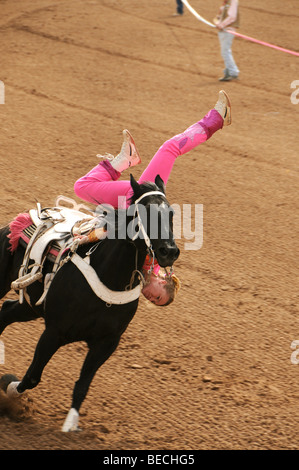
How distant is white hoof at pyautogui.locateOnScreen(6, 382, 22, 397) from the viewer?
205 inches

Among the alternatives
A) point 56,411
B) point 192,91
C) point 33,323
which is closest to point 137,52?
point 192,91

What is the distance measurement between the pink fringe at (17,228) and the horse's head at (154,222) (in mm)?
1367

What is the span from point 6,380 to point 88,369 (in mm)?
757

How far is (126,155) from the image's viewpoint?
5.07m

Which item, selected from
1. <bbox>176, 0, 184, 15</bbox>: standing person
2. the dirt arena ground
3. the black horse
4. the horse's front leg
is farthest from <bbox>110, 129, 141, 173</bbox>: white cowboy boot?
<bbox>176, 0, 184, 15</bbox>: standing person

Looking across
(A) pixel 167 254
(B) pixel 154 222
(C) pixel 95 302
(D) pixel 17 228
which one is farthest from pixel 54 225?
(A) pixel 167 254

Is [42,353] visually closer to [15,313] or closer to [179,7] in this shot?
[15,313]

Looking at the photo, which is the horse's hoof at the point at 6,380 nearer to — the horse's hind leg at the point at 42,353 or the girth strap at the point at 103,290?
the horse's hind leg at the point at 42,353

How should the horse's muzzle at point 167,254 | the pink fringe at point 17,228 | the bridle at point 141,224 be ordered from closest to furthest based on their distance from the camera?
the horse's muzzle at point 167,254
the bridle at point 141,224
the pink fringe at point 17,228

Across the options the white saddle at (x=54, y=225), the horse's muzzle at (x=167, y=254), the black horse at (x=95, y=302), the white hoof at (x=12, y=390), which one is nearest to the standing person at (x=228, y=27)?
the white saddle at (x=54, y=225)

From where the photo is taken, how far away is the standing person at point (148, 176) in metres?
4.89

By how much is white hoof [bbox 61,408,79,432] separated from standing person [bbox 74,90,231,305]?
3.09 feet

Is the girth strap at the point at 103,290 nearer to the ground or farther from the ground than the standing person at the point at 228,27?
nearer to the ground

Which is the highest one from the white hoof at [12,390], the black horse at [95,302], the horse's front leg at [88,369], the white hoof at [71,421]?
the black horse at [95,302]
